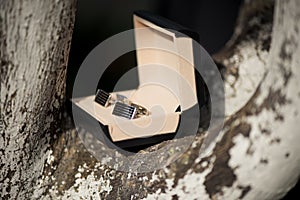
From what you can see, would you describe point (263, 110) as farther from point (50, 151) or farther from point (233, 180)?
point (50, 151)

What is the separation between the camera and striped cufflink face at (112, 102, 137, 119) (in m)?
1.48

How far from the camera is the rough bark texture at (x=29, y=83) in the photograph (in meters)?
1.04

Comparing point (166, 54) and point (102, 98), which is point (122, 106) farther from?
point (166, 54)

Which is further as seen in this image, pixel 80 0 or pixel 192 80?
pixel 80 0

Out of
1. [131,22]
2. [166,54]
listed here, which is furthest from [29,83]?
[131,22]

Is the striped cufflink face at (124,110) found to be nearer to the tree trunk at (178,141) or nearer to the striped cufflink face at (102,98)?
the striped cufflink face at (102,98)

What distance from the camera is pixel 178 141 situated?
45.9 inches

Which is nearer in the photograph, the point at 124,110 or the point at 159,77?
the point at 124,110

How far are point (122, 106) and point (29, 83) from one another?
1.38ft

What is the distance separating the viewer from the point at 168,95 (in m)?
1.60

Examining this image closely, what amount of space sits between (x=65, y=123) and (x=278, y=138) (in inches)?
19.0

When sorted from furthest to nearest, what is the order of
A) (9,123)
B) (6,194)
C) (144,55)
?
(144,55) < (6,194) < (9,123)

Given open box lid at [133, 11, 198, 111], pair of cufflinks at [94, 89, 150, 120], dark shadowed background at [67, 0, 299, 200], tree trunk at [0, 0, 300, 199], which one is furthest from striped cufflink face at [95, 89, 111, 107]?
dark shadowed background at [67, 0, 299, 200]

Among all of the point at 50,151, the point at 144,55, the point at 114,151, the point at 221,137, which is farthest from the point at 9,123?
the point at 144,55
